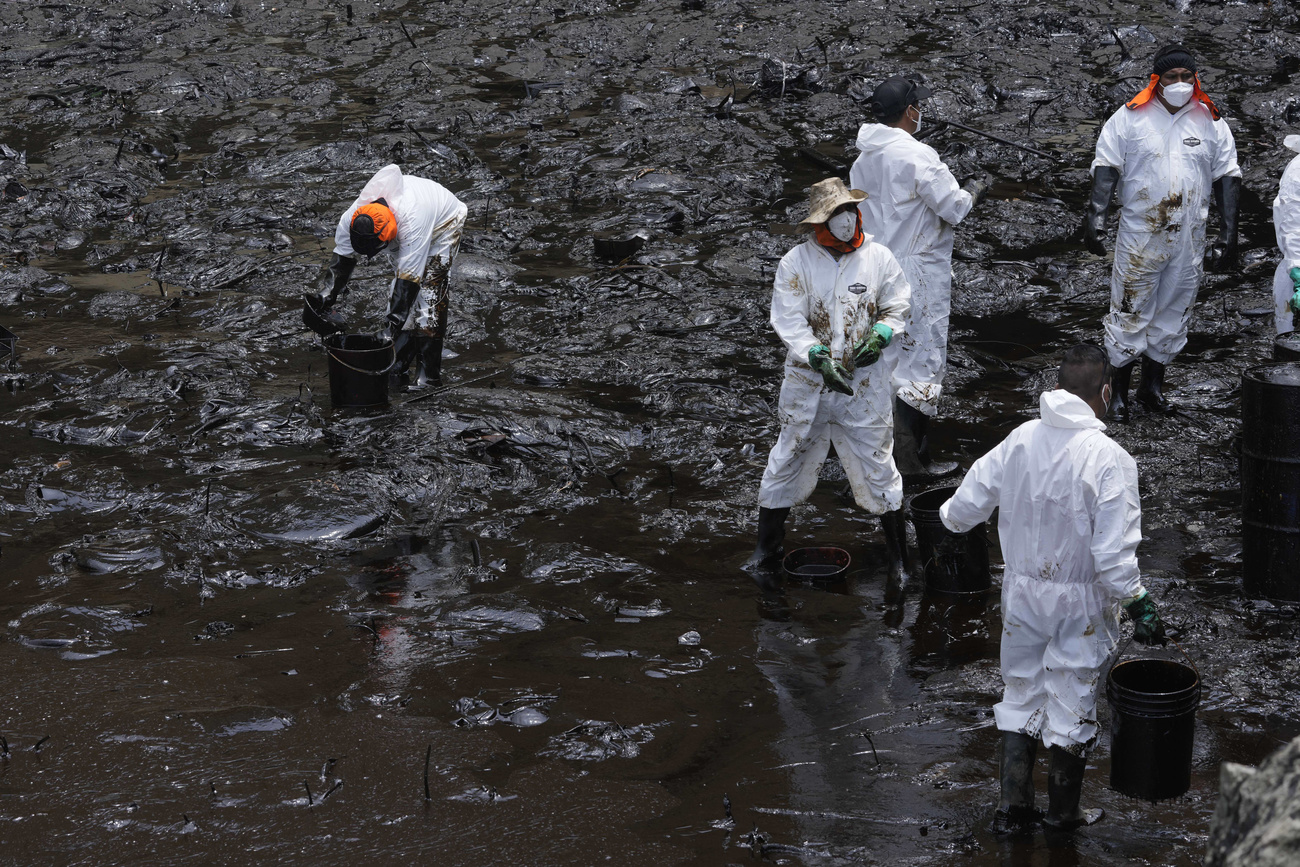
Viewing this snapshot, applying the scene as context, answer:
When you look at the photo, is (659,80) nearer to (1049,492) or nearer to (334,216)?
(334,216)

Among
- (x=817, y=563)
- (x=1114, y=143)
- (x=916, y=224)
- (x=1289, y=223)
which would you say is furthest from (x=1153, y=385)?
(x=817, y=563)

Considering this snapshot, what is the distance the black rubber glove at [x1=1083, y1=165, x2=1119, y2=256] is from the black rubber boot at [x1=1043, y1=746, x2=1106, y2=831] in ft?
13.3

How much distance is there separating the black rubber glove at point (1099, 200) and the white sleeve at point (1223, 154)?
1.75 feet

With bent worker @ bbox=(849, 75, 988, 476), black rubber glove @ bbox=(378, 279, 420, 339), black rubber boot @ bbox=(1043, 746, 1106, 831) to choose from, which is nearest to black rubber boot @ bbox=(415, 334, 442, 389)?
black rubber glove @ bbox=(378, 279, 420, 339)

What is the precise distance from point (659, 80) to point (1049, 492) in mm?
11797

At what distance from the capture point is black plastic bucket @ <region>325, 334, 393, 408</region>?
24.9ft

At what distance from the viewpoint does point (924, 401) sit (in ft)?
22.2

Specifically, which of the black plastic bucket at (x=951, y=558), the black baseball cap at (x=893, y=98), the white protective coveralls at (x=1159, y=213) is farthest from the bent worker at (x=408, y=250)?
the white protective coveralls at (x=1159, y=213)

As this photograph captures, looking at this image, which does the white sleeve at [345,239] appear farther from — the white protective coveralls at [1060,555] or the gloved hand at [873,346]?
the white protective coveralls at [1060,555]

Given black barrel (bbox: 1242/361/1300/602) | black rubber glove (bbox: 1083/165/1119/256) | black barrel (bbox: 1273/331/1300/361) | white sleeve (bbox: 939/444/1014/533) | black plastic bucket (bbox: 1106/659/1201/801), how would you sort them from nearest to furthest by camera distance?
black plastic bucket (bbox: 1106/659/1201/801) → white sleeve (bbox: 939/444/1014/533) → black barrel (bbox: 1242/361/1300/602) → black barrel (bbox: 1273/331/1300/361) → black rubber glove (bbox: 1083/165/1119/256)

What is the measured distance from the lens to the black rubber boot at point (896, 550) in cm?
582

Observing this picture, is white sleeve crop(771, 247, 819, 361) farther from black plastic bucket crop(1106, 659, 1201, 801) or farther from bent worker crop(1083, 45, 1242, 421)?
bent worker crop(1083, 45, 1242, 421)

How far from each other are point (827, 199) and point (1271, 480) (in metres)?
2.17

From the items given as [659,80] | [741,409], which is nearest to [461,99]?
[659,80]
